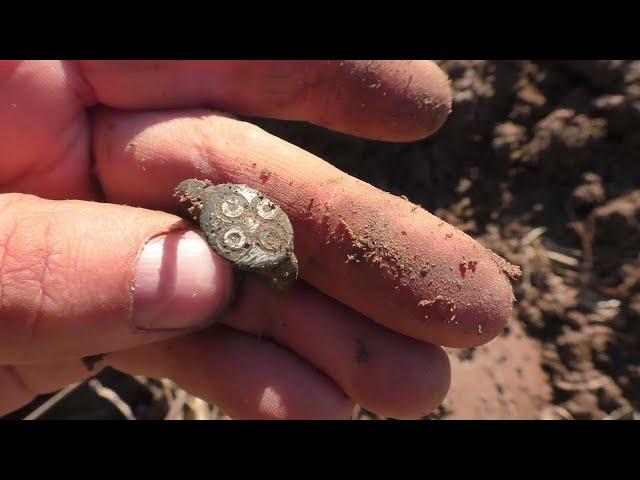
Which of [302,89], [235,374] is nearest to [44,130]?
[302,89]

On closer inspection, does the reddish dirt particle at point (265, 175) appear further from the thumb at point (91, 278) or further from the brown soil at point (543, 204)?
the brown soil at point (543, 204)

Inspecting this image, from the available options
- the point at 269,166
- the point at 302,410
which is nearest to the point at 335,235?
the point at 269,166

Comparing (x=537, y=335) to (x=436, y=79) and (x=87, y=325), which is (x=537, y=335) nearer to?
(x=436, y=79)

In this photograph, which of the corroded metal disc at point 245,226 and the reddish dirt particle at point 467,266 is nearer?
the corroded metal disc at point 245,226

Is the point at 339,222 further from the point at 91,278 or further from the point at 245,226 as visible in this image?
the point at 91,278

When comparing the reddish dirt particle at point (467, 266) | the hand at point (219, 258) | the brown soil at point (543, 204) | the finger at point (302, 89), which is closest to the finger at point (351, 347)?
the hand at point (219, 258)

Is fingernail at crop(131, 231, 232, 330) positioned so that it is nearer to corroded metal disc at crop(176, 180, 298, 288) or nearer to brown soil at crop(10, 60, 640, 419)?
corroded metal disc at crop(176, 180, 298, 288)
